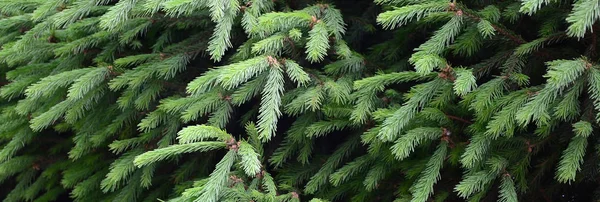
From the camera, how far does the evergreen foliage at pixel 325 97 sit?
209cm

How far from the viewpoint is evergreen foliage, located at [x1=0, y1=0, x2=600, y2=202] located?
209cm

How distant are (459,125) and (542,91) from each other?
1.35 feet

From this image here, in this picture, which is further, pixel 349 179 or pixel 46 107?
pixel 46 107

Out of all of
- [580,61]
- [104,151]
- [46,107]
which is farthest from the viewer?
[104,151]

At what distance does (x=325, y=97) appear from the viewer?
2.43 m

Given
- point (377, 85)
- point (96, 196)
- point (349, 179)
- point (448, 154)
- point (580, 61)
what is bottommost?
point (96, 196)

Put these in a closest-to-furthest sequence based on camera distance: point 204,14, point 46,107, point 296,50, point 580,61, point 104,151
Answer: point 580,61 → point 296,50 → point 204,14 → point 46,107 → point 104,151

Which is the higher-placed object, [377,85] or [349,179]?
[377,85]

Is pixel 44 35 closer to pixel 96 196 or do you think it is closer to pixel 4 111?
pixel 4 111

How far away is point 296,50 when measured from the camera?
2.52m

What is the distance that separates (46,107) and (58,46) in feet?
1.01

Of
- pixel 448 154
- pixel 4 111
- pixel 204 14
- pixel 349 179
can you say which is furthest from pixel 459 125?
pixel 4 111

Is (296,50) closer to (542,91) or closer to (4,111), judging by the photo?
(542,91)

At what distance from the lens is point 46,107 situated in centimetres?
295
